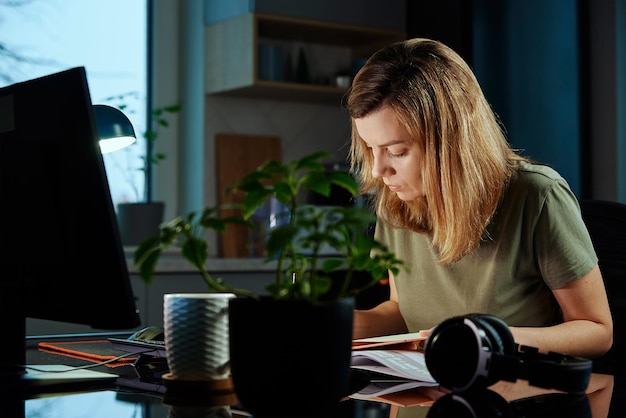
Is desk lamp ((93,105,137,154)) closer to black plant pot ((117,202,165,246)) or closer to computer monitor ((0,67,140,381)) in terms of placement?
computer monitor ((0,67,140,381))

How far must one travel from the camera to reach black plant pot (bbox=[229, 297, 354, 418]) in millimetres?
842

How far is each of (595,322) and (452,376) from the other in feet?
1.93

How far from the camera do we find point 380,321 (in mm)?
1801

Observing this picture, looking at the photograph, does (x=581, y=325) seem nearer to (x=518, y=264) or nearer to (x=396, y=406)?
(x=518, y=264)

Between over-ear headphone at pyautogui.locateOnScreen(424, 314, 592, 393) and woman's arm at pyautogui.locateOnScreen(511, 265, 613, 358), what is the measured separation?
35 cm

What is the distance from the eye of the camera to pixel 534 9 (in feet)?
11.3

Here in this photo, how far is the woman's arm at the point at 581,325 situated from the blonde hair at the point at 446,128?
0.66 feet

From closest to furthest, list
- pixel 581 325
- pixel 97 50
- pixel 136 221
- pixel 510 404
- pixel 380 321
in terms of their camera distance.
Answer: pixel 510 404, pixel 581 325, pixel 380 321, pixel 136 221, pixel 97 50

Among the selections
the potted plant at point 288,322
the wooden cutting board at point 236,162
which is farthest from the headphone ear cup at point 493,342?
the wooden cutting board at point 236,162

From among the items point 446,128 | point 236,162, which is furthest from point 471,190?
point 236,162

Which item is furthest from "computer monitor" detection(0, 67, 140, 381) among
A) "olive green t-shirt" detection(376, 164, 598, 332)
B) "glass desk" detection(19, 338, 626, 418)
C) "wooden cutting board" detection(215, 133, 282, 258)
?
"wooden cutting board" detection(215, 133, 282, 258)

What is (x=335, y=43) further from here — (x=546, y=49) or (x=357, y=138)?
(x=357, y=138)

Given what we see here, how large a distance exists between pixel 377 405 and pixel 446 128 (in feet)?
2.46

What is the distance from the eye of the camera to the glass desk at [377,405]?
0.93 metres
